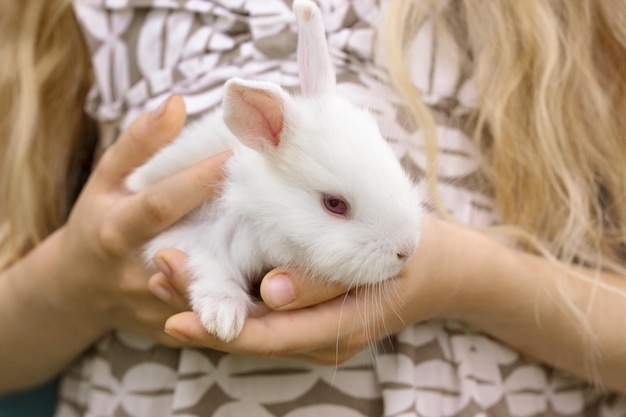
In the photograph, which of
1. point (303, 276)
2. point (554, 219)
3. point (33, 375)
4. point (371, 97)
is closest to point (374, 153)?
point (303, 276)

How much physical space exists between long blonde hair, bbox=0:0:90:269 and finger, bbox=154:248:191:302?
0.41 m

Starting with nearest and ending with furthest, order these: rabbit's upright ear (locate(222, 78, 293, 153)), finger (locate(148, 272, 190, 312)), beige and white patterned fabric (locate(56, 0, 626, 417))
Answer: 1. rabbit's upright ear (locate(222, 78, 293, 153))
2. finger (locate(148, 272, 190, 312))
3. beige and white patterned fabric (locate(56, 0, 626, 417))

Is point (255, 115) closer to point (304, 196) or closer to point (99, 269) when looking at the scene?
point (304, 196)

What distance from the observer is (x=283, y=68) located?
827 mm

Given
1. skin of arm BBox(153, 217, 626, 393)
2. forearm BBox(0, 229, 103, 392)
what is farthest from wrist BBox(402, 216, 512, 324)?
forearm BBox(0, 229, 103, 392)

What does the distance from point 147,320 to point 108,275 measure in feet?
0.24

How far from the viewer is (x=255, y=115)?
1.92 ft

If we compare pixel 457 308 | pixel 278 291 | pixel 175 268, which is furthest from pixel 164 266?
pixel 457 308

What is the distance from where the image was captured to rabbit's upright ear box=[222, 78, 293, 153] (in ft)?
1.84

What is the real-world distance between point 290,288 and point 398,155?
0.84ft

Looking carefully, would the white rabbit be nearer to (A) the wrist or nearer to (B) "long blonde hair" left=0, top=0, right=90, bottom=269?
(A) the wrist

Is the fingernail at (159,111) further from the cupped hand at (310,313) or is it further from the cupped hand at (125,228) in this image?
the cupped hand at (310,313)

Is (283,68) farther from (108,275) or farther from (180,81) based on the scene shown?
(108,275)

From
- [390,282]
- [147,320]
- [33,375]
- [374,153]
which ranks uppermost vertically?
[374,153]
